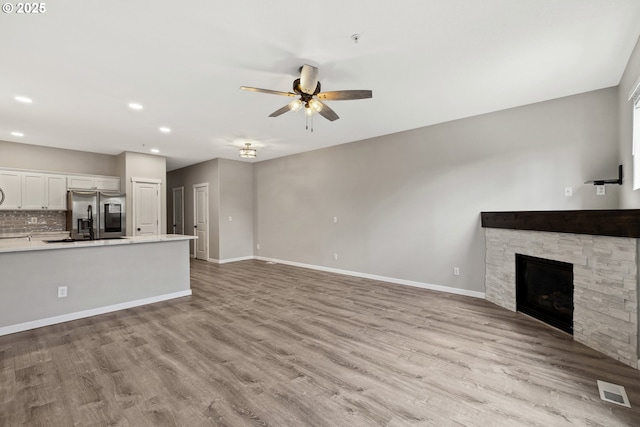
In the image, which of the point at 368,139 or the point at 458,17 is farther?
the point at 368,139

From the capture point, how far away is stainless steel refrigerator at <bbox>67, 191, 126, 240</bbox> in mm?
5645

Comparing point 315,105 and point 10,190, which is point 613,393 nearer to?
point 315,105

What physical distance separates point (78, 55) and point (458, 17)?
3.30m

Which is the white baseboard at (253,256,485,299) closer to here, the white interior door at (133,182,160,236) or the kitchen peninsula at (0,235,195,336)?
the kitchen peninsula at (0,235,195,336)

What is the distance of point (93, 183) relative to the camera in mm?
6176

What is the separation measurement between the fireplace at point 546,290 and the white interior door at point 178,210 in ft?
28.5

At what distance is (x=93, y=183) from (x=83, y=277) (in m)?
3.51

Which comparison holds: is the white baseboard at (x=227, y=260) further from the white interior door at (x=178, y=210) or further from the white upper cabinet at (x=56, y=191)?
the white upper cabinet at (x=56, y=191)

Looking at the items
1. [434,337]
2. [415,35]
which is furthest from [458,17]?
[434,337]

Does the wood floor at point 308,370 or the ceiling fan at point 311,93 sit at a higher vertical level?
the ceiling fan at point 311,93

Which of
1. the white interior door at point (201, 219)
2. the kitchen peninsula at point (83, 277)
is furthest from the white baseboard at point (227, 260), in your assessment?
the kitchen peninsula at point (83, 277)

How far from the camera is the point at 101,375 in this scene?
2.31m

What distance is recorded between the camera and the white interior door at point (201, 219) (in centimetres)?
780

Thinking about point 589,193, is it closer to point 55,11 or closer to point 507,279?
point 507,279
